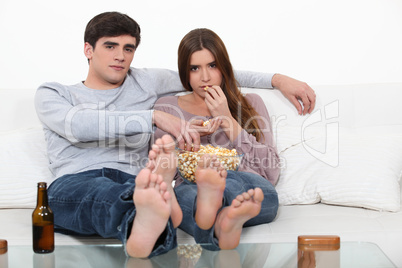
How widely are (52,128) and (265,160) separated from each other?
0.86 m

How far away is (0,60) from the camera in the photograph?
3.01 m

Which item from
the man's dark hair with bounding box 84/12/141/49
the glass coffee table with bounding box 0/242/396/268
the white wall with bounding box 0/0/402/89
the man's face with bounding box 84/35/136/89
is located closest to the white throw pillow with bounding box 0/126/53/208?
the man's face with bounding box 84/35/136/89

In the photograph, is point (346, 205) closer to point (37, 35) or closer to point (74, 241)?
point (74, 241)

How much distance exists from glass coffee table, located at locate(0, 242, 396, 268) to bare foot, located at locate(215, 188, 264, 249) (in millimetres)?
35

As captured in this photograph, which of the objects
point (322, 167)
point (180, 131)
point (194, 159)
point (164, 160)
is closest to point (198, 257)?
point (164, 160)

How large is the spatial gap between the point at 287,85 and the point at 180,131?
27.1 inches

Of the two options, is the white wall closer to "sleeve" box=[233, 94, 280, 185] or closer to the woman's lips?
the woman's lips

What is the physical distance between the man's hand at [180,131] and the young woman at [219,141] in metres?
0.06

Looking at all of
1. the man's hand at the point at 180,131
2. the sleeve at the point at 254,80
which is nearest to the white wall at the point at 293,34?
the sleeve at the point at 254,80

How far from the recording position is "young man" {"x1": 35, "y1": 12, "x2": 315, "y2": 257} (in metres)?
1.45

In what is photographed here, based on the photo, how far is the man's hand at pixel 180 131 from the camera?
1.88 m

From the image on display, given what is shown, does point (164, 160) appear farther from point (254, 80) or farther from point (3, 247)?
point (254, 80)

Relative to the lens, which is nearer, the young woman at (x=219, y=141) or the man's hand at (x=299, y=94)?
the young woman at (x=219, y=141)

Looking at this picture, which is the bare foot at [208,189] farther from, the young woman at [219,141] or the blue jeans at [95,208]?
the blue jeans at [95,208]
